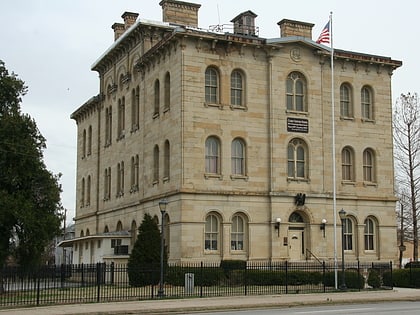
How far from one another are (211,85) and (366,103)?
11150mm

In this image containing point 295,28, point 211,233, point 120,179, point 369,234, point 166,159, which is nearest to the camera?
point 211,233

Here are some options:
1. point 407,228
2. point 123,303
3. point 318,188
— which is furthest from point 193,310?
point 407,228

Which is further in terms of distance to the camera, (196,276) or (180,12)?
(180,12)

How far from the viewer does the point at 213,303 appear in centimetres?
2712

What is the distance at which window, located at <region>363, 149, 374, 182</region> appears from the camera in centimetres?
4633

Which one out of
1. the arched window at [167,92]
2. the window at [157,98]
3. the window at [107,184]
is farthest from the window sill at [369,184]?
the window at [107,184]

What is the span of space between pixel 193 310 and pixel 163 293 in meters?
5.30

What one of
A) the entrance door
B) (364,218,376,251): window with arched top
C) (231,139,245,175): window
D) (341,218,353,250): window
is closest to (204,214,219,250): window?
(231,139,245,175): window

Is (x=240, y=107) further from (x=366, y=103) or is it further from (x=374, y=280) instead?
(x=374, y=280)

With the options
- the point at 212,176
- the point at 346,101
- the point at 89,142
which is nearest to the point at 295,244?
the point at 212,176

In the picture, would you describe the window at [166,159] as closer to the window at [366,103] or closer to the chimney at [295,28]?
the chimney at [295,28]

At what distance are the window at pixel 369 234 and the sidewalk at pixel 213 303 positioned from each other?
42.8ft

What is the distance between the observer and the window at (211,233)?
40.9 metres

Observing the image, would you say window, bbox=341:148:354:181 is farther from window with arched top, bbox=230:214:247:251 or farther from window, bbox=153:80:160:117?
window, bbox=153:80:160:117
